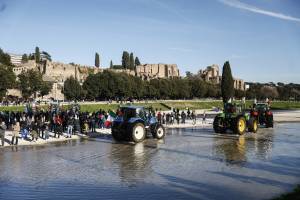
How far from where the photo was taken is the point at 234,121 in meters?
28.6

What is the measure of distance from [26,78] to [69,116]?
69540 millimetres

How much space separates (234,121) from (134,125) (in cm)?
793

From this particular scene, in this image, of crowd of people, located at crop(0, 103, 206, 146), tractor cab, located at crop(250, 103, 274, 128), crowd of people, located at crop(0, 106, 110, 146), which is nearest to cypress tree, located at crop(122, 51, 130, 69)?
crowd of people, located at crop(0, 103, 206, 146)

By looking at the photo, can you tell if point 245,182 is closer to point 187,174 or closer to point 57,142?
point 187,174

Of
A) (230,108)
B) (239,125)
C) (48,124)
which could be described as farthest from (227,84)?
(48,124)

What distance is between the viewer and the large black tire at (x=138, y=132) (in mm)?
23780

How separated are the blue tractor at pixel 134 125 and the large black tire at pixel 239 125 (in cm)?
541

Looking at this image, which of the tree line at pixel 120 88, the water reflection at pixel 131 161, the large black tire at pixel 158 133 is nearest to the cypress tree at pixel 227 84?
the tree line at pixel 120 88

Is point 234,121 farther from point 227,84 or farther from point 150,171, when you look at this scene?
point 227,84

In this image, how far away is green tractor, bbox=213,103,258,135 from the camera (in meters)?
28.4

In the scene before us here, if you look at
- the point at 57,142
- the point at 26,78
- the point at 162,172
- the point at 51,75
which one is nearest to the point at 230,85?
the point at 26,78

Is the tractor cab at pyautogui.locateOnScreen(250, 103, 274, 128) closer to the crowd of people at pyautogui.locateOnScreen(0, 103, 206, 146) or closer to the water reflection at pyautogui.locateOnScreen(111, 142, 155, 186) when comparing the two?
the crowd of people at pyautogui.locateOnScreen(0, 103, 206, 146)

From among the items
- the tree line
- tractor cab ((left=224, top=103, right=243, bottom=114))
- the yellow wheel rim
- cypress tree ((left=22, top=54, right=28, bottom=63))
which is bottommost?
the yellow wheel rim

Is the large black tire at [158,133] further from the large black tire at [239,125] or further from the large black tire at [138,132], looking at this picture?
the large black tire at [239,125]
